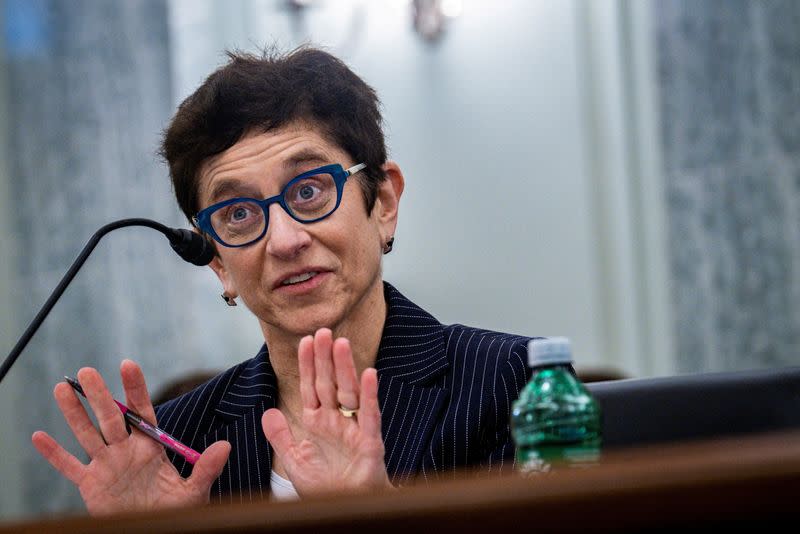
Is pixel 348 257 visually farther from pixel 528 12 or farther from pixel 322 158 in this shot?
pixel 528 12

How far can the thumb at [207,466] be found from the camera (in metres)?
1.52

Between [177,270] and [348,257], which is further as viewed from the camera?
[177,270]

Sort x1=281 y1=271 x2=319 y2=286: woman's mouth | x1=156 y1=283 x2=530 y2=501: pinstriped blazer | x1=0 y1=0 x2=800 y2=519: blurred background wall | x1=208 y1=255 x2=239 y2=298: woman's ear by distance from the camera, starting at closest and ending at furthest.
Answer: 1. x1=156 y1=283 x2=530 y2=501: pinstriped blazer
2. x1=281 y1=271 x2=319 y2=286: woman's mouth
3. x1=208 y1=255 x2=239 y2=298: woman's ear
4. x1=0 y1=0 x2=800 y2=519: blurred background wall

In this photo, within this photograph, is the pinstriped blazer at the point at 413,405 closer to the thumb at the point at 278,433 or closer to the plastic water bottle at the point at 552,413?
the thumb at the point at 278,433

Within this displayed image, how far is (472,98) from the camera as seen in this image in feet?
13.4

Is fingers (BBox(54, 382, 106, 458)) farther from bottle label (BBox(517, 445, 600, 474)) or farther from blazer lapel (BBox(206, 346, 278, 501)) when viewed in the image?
bottle label (BBox(517, 445, 600, 474))

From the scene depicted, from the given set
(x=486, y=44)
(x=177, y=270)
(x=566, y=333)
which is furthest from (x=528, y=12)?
(x=177, y=270)

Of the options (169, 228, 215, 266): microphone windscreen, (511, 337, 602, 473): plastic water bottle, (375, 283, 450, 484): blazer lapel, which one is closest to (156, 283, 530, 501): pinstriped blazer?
(375, 283, 450, 484): blazer lapel

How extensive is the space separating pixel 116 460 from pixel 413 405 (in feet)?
1.62

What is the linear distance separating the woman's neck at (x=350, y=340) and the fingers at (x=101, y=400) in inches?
15.5

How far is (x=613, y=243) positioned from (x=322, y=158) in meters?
2.12

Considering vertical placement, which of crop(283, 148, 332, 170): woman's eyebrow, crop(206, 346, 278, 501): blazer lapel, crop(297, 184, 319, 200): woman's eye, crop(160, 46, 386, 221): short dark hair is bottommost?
crop(206, 346, 278, 501): blazer lapel

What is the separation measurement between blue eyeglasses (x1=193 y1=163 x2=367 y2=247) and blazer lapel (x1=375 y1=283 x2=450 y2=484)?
252 millimetres

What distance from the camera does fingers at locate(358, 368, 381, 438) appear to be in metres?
1.25
